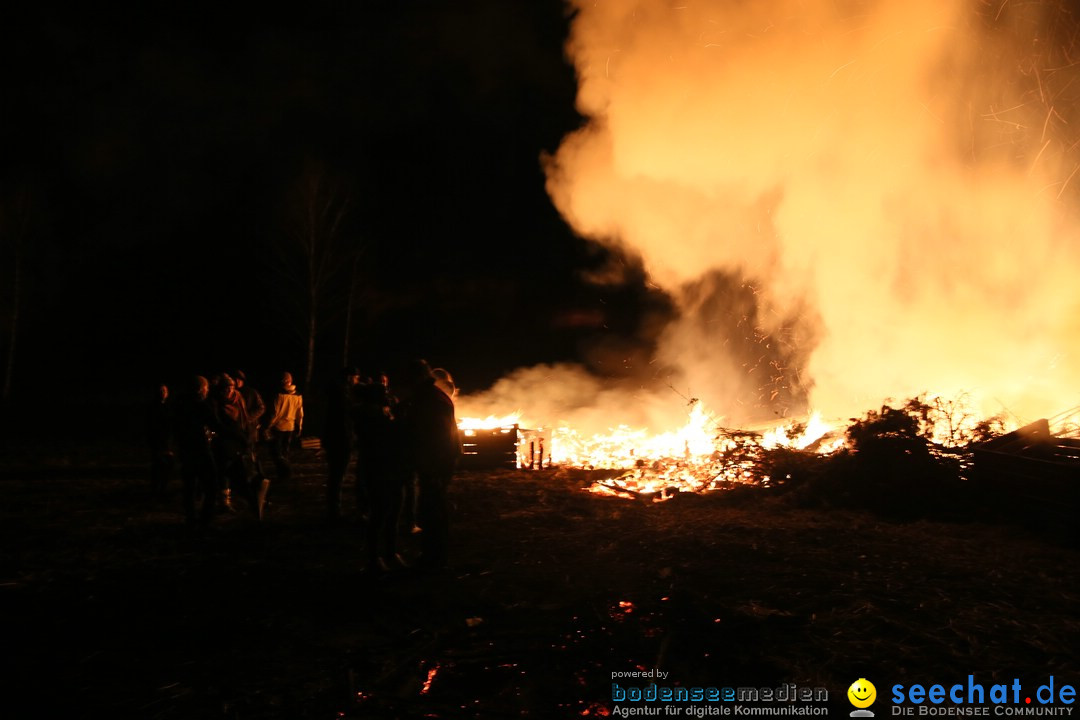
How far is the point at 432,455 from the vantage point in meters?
5.91

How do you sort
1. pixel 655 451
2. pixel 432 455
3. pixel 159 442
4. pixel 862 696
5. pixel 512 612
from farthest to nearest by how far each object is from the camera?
1. pixel 655 451
2. pixel 159 442
3. pixel 432 455
4. pixel 512 612
5. pixel 862 696

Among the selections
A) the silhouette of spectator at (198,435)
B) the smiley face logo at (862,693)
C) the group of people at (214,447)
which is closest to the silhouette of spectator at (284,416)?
the group of people at (214,447)

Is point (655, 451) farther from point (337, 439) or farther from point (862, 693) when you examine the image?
point (862, 693)

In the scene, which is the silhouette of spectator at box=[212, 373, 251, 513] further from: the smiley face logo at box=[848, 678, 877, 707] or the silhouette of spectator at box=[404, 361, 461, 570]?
the smiley face logo at box=[848, 678, 877, 707]

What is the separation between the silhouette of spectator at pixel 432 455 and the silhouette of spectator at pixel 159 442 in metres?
5.62

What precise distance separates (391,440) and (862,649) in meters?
4.39

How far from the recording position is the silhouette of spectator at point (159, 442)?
9414 millimetres

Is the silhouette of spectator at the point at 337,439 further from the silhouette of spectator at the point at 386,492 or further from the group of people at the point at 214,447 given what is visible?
the silhouette of spectator at the point at 386,492

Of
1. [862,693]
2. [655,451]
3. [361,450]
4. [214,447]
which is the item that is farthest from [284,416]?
[862,693]

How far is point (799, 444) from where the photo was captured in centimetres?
1141

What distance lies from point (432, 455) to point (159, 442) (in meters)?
6.17

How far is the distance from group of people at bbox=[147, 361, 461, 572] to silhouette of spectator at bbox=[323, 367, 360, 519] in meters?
0.01

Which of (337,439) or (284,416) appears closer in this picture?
(337,439)

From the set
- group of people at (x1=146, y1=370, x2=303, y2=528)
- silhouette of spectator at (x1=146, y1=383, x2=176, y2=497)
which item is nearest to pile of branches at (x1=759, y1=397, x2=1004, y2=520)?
group of people at (x1=146, y1=370, x2=303, y2=528)
